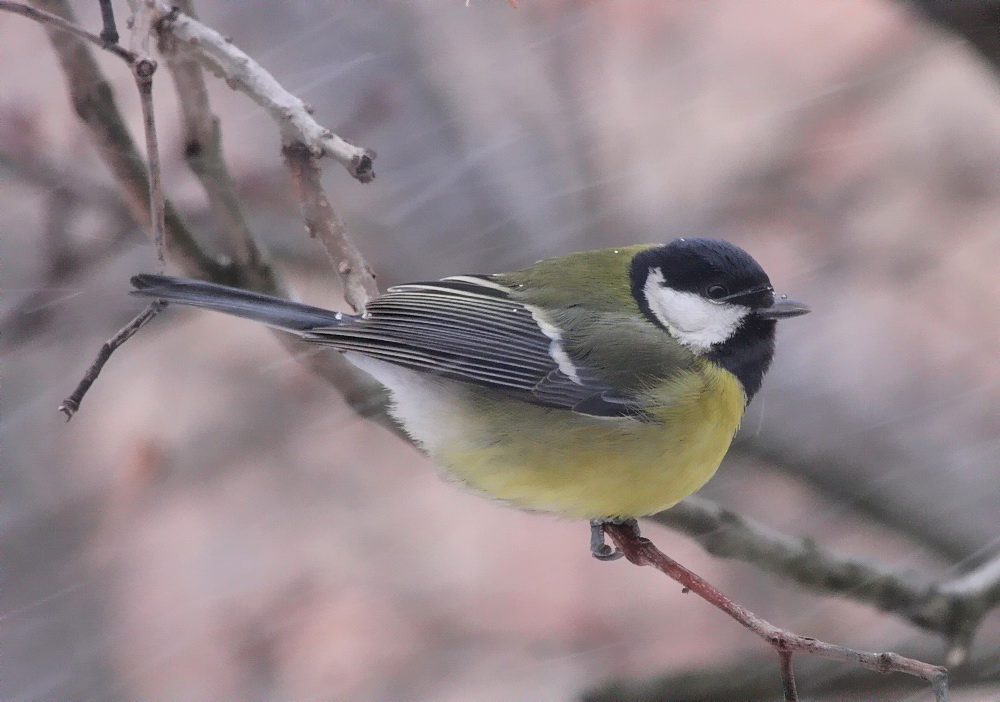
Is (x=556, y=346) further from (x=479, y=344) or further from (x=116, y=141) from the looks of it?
(x=116, y=141)

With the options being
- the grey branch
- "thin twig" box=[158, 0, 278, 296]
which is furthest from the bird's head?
"thin twig" box=[158, 0, 278, 296]

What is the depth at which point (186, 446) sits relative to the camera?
4.37 feet

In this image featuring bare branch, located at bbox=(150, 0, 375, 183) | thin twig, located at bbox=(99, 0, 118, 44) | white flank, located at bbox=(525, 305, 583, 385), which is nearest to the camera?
thin twig, located at bbox=(99, 0, 118, 44)

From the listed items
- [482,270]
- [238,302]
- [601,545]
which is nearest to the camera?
[238,302]

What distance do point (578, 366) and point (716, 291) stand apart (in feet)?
0.61

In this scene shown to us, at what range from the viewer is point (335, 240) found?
3.60 feet

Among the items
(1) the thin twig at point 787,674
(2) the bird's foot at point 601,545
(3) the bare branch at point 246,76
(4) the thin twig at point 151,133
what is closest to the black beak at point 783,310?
(2) the bird's foot at point 601,545

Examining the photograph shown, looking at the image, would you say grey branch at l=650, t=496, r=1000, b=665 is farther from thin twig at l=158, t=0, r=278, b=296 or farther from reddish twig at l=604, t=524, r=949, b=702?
thin twig at l=158, t=0, r=278, b=296

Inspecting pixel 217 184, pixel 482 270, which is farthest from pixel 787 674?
pixel 217 184

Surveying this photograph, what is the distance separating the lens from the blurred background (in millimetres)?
1263

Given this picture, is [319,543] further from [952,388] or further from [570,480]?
[952,388]

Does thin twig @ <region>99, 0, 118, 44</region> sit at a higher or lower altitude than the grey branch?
higher

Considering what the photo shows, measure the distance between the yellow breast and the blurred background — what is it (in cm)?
19

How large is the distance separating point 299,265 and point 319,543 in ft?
1.41
